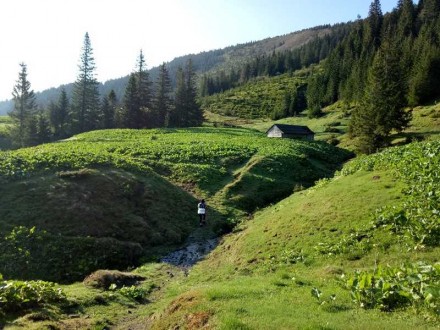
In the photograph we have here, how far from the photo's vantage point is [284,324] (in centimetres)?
1065

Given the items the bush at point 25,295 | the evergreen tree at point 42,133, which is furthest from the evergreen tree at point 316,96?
the bush at point 25,295

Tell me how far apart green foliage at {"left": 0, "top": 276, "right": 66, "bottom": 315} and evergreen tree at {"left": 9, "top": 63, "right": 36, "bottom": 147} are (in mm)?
75770

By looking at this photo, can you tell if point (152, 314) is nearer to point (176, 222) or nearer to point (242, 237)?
point (242, 237)

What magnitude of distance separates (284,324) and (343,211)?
14.4 metres

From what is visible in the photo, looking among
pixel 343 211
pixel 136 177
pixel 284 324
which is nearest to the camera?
pixel 284 324

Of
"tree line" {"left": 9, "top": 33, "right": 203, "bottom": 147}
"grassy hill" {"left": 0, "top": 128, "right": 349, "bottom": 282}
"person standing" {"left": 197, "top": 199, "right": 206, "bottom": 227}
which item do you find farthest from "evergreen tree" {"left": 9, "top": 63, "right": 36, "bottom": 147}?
"person standing" {"left": 197, "top": 199, "right": 206, "bottom": 227}

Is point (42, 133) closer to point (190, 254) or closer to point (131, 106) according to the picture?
point (131, 106)

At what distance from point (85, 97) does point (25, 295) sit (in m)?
81.5

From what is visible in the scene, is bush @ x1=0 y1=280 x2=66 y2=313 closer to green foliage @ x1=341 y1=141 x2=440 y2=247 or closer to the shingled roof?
green foliage @ x1=341 y1=141 x2=440 y2=247

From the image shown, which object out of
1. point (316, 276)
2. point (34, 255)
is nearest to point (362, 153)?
point (316, 276)

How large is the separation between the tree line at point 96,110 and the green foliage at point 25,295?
75.9 m

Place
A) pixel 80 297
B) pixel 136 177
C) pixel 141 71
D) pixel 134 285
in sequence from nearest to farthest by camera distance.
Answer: pixel 80 297, pixel 134 285, pixel 136 177, pixel 141 71

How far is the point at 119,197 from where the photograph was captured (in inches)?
1211

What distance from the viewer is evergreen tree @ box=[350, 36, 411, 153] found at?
51.7 m
